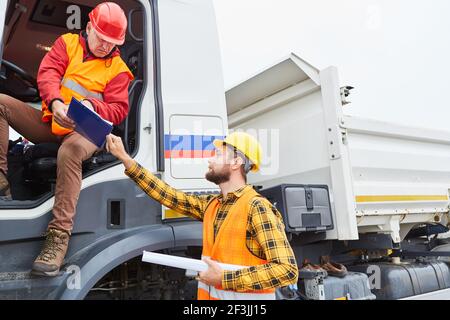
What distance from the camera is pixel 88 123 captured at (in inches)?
70.2

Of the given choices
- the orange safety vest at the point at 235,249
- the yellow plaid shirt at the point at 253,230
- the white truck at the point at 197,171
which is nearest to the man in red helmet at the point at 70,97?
the white truck at the point at 197,171

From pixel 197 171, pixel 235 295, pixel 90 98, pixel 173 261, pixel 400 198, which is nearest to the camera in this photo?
pixel 173 261

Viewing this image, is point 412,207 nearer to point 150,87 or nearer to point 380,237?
point 380,237

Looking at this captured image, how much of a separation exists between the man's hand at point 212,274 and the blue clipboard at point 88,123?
74cm

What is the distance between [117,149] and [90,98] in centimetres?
29

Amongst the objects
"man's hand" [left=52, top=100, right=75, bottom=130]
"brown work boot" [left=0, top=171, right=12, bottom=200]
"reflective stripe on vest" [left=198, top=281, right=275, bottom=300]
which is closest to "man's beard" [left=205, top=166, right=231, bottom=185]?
"reflective stripe on vest" [left=198, top=281, right=275, bottom=300]

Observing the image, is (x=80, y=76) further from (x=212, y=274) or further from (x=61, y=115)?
(x=212, y=274)

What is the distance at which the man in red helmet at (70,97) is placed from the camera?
1.84 metres

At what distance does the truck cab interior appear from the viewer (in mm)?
2096

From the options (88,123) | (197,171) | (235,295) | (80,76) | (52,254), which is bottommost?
(235,295)

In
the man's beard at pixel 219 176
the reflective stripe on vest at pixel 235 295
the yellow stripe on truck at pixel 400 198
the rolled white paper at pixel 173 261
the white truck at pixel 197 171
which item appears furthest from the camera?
the yellow stripe on truck at pixel 400 198

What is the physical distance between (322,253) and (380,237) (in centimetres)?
53

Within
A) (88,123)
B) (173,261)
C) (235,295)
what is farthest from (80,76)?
(235,295)

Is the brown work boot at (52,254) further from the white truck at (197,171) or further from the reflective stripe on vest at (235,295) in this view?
the reflective stripe on vest at (235,295)
